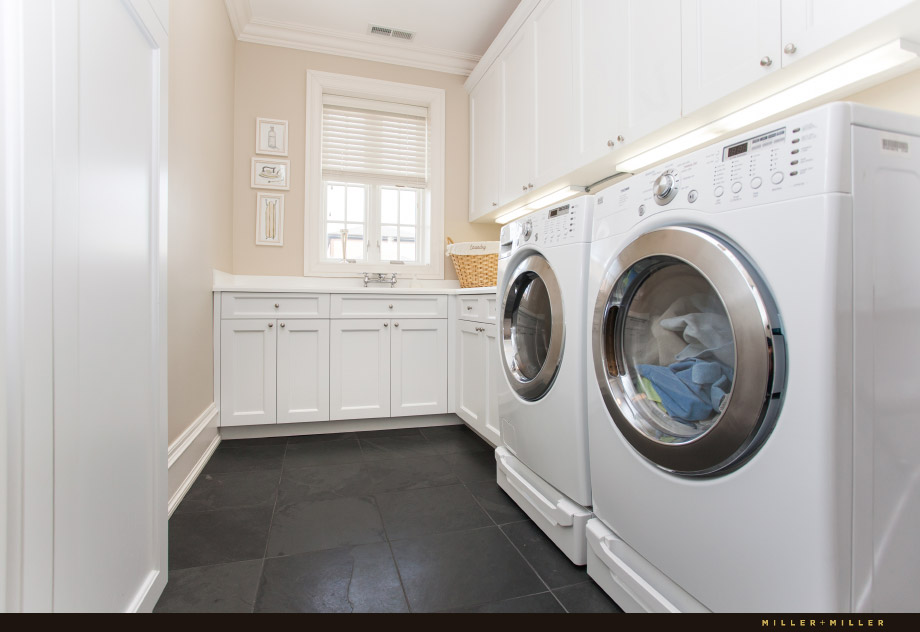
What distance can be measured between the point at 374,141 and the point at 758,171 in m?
2.90

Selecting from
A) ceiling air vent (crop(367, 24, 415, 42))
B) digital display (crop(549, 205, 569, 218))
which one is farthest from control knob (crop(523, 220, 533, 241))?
ceiling air vent (crop(367, 24, 415, 42))

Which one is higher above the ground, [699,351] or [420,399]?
[699,351]

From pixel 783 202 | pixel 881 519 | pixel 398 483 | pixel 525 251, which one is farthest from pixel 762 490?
pixel 398 483

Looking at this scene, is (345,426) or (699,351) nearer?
(699,351)

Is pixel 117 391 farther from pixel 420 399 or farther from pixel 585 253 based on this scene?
pixel 420 399

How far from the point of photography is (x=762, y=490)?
2.36ft

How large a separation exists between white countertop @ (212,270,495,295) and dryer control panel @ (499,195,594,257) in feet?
1.89

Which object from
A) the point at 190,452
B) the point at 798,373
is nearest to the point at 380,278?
the point at 190,452

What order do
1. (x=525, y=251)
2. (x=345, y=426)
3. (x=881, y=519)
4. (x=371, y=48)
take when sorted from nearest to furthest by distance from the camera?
1. (x=881, y=519)
2. (x=525, y=251)
3. (x=345, y=426)
4. (x=371, y=48)

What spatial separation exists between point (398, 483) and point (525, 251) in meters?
1.13

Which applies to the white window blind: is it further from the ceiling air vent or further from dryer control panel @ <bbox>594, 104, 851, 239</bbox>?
dryer control panel @ <bbox>594, 104, 851, 239</bbox>

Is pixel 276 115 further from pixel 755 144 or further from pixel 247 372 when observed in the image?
pixel 755 144

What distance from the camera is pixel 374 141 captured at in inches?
126

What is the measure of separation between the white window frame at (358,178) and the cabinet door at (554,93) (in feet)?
3.44
